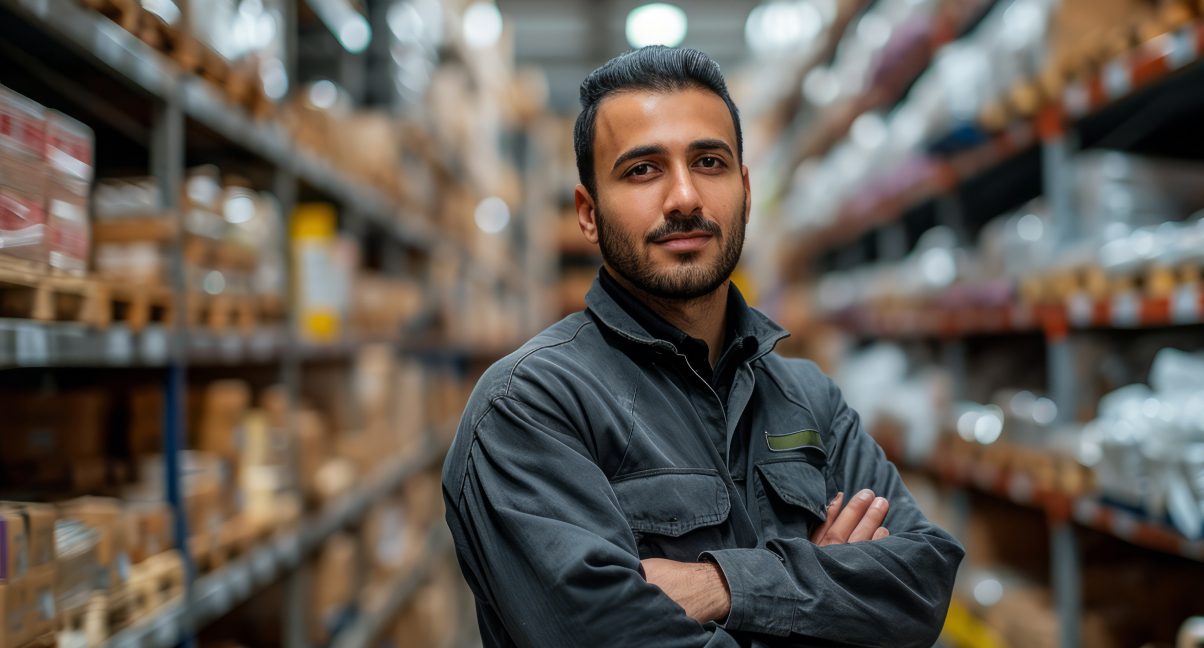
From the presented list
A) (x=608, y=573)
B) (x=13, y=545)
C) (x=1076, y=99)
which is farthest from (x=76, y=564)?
(x=1076, y=99)

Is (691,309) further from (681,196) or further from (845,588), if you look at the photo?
(845,588)

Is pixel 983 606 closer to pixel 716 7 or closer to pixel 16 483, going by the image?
pixel 16 483

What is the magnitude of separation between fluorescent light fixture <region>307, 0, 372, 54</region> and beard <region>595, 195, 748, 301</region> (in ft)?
8.56

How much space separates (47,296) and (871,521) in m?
1.57

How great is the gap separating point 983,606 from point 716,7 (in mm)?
8795

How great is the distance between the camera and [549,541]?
1.40 m

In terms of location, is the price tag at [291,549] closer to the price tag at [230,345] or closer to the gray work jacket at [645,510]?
the price tag at [230,345]

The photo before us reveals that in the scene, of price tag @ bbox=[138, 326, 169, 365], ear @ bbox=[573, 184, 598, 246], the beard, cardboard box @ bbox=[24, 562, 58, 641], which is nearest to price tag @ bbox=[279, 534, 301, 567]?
price tag @ bbox=[138, 326, 169, 365]

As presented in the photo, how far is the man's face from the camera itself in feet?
5.29

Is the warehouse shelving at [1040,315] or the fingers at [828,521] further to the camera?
the warehouse shelving at [1040,315]

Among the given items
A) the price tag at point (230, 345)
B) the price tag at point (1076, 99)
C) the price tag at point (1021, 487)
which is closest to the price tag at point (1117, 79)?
the price tag at point (1076, 99)

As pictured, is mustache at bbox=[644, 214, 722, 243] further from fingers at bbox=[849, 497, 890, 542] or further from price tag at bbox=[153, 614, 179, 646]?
price tag at bbox=[153, 614, 179, 646]

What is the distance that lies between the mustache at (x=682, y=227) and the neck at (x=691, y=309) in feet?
0.34

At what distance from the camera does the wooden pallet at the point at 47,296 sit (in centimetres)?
170
